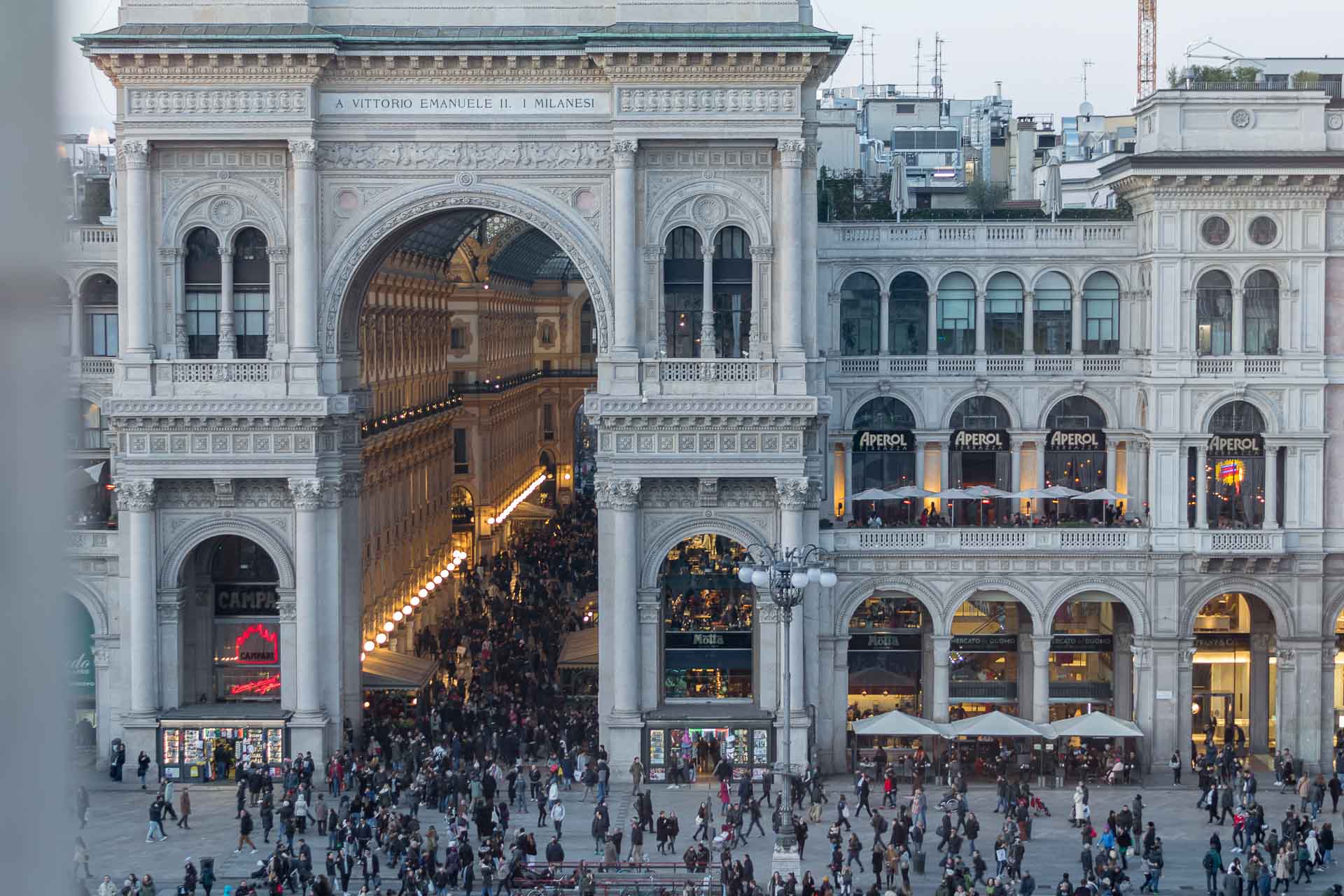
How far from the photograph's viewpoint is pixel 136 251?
50.4 m

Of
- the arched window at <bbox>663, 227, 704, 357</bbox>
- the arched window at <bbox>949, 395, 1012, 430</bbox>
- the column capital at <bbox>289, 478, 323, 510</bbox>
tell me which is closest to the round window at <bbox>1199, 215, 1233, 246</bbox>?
the arched window at <bbox>949, 395, 1012, 430</bbox>

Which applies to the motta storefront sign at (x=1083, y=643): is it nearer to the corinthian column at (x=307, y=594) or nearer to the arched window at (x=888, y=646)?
the arched window at (x=888, y=646)

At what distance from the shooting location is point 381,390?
6575 centimetres

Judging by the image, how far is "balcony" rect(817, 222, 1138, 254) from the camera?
182 feet

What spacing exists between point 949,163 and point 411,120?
7082 centimetres

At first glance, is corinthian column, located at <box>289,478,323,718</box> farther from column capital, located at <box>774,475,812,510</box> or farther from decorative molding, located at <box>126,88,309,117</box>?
column capital, located at <box>774,475,812,510</box>

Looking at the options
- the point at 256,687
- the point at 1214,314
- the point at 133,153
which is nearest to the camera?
the point at 133,153

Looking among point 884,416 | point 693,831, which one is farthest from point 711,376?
point 693,831

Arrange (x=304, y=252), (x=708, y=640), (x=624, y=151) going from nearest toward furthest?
(x=624, y=151) < (x=304, y=252) < (x=708, y=640)

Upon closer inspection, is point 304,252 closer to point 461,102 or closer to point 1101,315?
point 461,102

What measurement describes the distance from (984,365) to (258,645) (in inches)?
972

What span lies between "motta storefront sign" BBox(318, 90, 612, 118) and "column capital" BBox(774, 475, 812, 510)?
1217cm

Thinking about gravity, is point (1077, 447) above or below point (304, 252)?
below

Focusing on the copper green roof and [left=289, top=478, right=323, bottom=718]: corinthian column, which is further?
[left=289, top=478, right=323, bottom=718]: corinthian column
